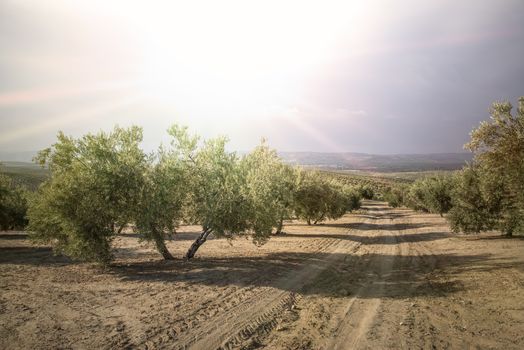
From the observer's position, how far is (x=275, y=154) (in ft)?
112

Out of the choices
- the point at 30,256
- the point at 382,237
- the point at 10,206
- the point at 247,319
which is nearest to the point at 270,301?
the point at 247,319

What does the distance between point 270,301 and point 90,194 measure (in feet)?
39.2

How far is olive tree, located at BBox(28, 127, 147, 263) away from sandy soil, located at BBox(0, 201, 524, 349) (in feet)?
6.11

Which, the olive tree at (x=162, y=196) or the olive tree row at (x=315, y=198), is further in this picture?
the olive tree row at (x=315, y=198)

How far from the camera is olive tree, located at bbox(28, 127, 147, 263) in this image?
18453 millimetres

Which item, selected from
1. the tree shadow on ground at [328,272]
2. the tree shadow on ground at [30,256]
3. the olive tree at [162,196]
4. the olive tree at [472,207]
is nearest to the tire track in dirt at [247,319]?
the tree shadow on ground at [328,272]

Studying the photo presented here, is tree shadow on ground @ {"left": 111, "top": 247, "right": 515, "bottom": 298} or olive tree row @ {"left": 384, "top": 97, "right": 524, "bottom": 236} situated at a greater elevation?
olive tree row @ {"left": 384, "top": 97, "right": 524, "bottom": 236}

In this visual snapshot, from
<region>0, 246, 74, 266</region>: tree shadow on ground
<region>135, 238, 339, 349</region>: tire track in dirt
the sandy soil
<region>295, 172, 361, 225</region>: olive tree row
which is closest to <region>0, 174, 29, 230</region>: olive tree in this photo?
<region>0, 246, 74, 266</region>: tree shadow on ground

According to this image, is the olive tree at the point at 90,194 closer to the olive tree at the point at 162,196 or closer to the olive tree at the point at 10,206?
the olive tree at the point at 162,196

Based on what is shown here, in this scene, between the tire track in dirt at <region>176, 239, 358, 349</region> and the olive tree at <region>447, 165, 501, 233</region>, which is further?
the olive tree at <region>447, 165, 501, 233</region>

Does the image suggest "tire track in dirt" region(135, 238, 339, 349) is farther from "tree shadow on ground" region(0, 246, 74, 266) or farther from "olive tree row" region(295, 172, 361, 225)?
"olive tree row" region(295, 172, 361, 225)

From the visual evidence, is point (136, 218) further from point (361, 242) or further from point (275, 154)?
point (361, 242)

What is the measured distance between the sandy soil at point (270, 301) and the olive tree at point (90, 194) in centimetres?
186

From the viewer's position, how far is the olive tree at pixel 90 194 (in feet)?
60.5
